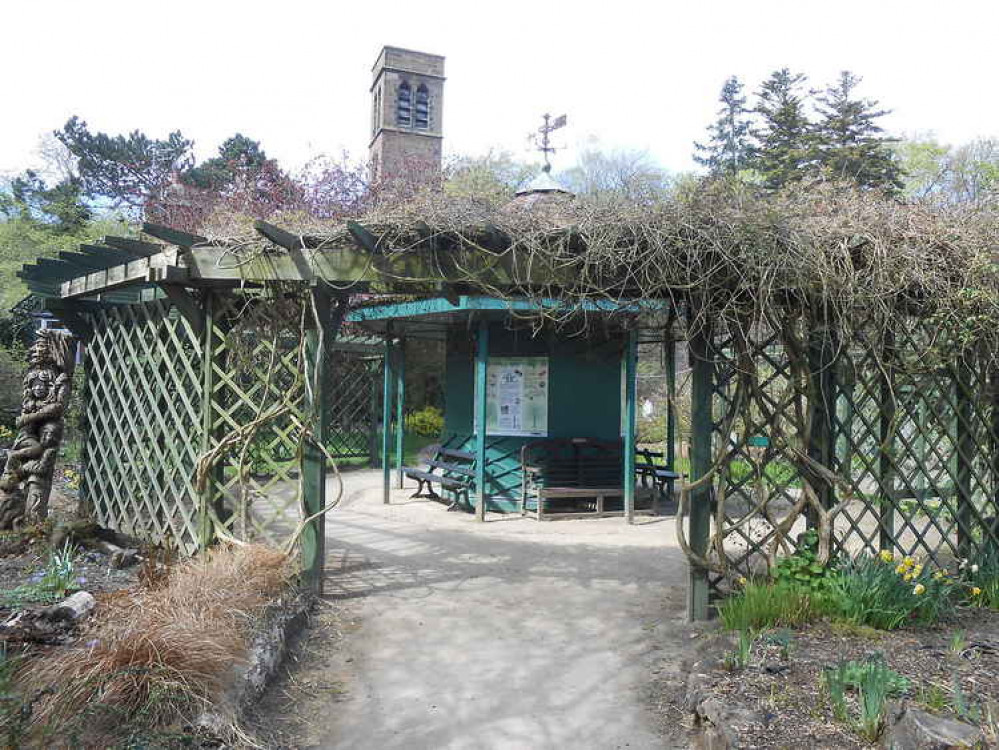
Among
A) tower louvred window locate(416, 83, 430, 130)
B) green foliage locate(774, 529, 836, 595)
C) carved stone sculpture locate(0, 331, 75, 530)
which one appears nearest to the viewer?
green foliage locate(774, 529, 836, 595)

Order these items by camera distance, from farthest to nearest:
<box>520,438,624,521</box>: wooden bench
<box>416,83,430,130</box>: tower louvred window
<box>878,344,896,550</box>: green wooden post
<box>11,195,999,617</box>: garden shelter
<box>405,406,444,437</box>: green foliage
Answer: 1. <box>416,83,430,130</box>: tower louvred window
2. <box>405,406,444,437</box>: green foliage
3. <box>520,438,624,521</box>: wooden bench
4. <box>878,344,896,550</box>: green wooden post
5. <box>11,195,999,617</box>: garden shelter

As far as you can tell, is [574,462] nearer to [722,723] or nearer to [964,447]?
[964,447]

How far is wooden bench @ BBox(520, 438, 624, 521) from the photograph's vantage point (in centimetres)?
894

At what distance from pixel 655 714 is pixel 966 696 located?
4.40 feet

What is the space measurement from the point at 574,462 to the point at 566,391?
91cm

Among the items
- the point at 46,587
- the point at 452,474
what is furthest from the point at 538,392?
the point at 46,587

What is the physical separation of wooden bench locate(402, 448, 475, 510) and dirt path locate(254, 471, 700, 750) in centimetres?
143

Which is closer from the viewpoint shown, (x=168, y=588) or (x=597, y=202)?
(x=168, y=588)

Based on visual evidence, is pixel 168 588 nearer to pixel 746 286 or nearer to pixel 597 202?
pixel 597 202

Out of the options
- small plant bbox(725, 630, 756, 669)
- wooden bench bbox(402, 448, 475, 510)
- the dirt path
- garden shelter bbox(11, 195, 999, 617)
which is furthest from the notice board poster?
small plant bbox(725, 630, 756, 669)

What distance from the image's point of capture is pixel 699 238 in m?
4.18

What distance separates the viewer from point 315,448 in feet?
16.5

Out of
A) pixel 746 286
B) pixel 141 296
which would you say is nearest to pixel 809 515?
pixel 746 286

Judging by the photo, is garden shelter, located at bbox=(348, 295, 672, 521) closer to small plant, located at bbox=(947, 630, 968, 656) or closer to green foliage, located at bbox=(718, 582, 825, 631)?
green foliage, located at bbox=(718, 582, 825, 631)
